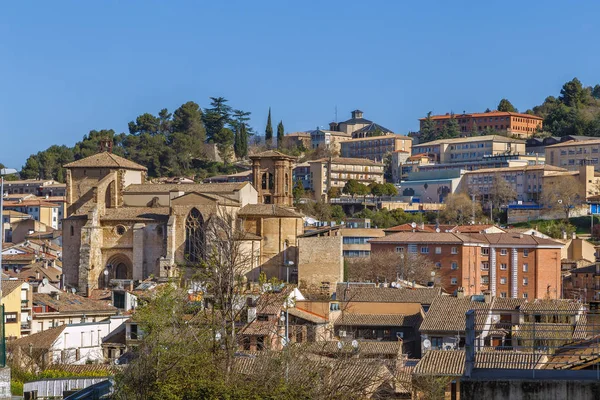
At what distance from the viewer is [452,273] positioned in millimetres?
74188

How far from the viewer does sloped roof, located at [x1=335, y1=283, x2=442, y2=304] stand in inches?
1845

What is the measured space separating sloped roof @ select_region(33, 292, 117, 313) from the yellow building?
1286mm

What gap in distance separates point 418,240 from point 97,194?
19.2 m

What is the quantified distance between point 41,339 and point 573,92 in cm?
12730

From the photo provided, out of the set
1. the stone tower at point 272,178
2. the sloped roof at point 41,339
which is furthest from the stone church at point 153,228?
the sloped roof at point 41,339

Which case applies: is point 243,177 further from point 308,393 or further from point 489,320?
point 308,393

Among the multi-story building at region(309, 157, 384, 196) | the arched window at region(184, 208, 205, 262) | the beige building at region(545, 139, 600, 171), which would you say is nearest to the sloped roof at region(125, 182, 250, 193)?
the arched window at region(184, 208, 205, 262)

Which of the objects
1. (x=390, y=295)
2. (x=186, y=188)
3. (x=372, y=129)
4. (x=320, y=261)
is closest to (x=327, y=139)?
(x=372, y=129)

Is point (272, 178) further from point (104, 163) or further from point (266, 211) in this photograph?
point (104, 163)

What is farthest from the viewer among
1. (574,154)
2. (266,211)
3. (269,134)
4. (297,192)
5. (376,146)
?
(376,146)

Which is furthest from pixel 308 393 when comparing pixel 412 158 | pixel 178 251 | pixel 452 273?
pixel 412 158

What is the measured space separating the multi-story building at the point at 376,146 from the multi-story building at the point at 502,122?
1117 centimetres

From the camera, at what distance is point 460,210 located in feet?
359

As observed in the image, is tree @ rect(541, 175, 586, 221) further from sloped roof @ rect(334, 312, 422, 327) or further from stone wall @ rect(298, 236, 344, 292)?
sloped roof @ rect(334, 312, 422, 327)
